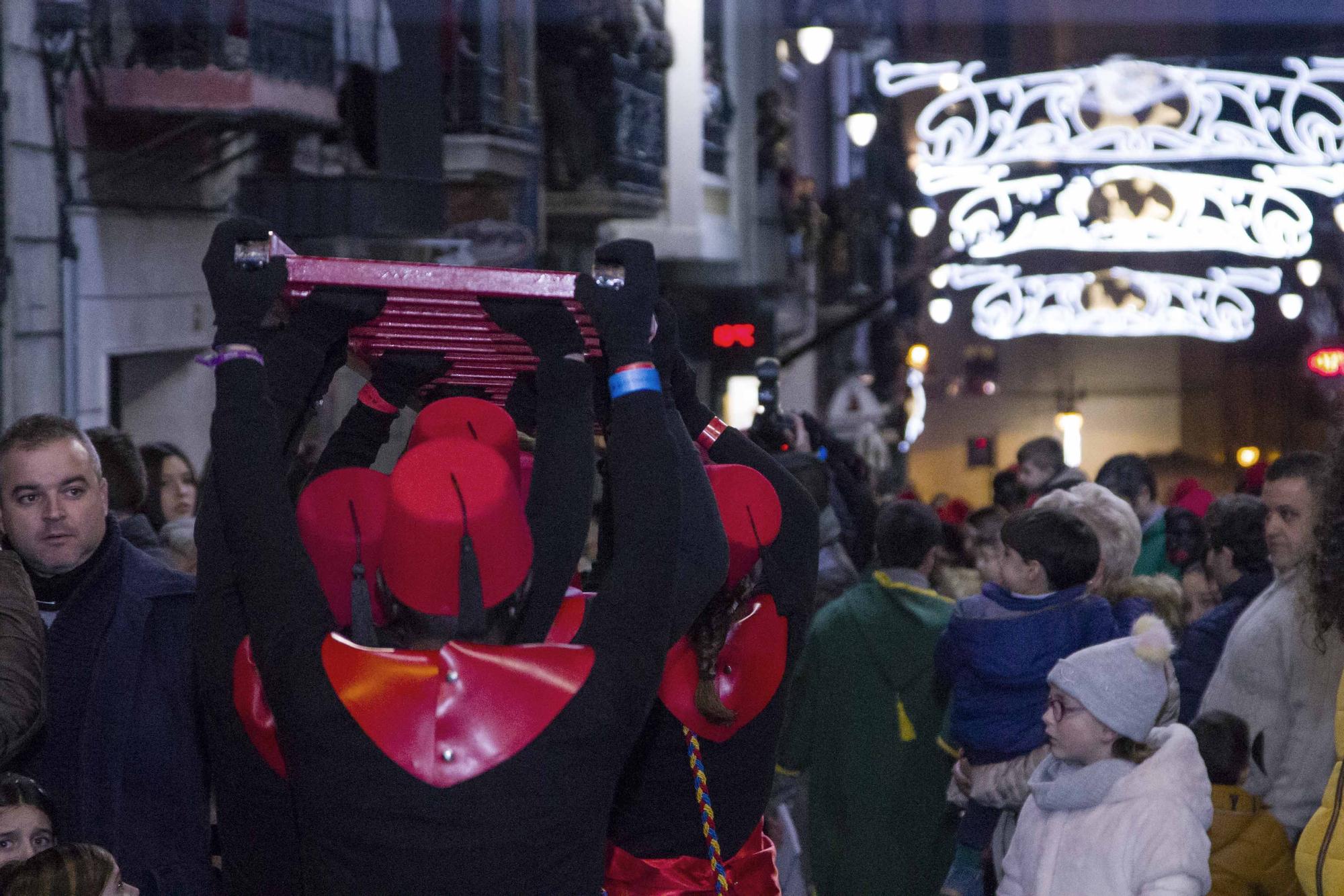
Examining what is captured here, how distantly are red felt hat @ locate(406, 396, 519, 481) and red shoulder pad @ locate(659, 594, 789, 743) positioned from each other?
2.15ft

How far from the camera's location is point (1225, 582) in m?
6.27

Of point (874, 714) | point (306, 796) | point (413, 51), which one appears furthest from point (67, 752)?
point (413, 51)

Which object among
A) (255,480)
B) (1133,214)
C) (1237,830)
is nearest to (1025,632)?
(1237,830)

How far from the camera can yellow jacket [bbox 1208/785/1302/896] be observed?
Answer: 4.52 m

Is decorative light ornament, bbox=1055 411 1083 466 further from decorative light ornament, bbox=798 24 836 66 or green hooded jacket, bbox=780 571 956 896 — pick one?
green hooded jacket, bbox=780 571 956 896

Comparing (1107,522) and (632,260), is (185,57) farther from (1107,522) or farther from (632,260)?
(632,260)

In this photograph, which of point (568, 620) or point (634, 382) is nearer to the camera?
point (634, 382)

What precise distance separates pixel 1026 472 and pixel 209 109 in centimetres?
519

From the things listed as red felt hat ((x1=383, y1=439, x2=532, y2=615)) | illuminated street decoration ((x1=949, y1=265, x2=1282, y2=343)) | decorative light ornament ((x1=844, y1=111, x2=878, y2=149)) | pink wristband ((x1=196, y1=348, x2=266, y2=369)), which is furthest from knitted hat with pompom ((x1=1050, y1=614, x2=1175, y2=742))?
decorative light ornament ((x1=844, y1=111, x2=878, y2=149))

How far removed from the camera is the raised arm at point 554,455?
2.71 meters

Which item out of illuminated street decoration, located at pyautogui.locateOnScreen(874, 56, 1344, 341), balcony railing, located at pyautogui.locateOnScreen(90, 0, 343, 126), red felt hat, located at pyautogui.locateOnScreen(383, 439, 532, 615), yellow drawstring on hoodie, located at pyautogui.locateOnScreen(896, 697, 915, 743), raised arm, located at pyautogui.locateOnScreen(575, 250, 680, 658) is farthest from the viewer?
illuminated street decoration, located at pyautogui.locateOnScreen(874, 56, 1344, 341)

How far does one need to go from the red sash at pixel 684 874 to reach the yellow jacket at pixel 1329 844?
108 centimetres

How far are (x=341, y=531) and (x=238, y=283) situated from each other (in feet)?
1.43

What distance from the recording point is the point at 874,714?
5809 millimetres
